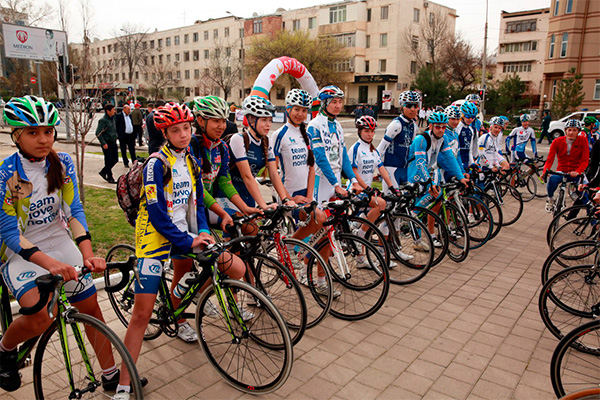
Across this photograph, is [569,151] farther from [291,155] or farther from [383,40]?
[383,40]

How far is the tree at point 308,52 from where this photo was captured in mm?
52469

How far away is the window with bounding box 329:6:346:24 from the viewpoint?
5959cm

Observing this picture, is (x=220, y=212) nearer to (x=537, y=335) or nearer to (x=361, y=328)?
(x=361, y=328)

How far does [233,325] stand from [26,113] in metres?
2.03

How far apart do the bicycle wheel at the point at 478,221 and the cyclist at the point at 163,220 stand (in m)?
5.07

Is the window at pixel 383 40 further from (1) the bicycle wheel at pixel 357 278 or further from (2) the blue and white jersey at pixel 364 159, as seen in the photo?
(1) the bicycle wheel at pixel 357 278

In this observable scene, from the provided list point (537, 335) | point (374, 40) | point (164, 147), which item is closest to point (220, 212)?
point (164, 147)

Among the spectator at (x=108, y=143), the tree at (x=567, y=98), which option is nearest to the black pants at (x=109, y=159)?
the spectator at (x=108, y=143)

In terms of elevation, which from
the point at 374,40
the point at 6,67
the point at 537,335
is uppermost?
the point at 374,40

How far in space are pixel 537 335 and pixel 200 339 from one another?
10.8 ft

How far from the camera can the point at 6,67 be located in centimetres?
4181

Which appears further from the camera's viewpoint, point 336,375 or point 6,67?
point 6,67

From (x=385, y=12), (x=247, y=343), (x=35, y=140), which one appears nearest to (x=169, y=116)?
(x=35, y=140)

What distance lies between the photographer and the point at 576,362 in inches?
144
